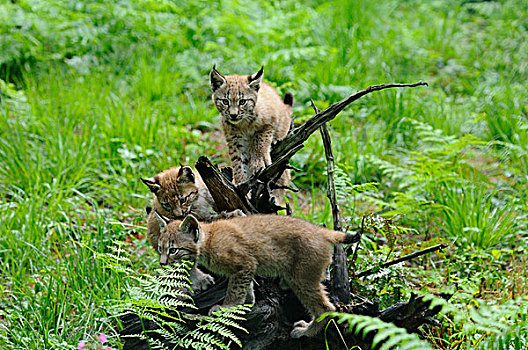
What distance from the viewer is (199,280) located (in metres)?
4.41

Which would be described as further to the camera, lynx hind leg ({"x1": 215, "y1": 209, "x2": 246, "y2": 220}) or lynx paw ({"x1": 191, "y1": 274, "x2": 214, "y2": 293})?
lynx hind leg ({"x1": 215, "y1": 209, "x2": 246, "y2": 220})

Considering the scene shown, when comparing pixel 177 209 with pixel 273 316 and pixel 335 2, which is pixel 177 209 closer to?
pixel 273 316

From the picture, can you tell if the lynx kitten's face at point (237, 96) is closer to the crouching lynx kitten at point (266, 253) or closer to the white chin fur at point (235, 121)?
the white chin fur at point (235, 121)

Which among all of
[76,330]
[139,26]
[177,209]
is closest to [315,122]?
[177,209]

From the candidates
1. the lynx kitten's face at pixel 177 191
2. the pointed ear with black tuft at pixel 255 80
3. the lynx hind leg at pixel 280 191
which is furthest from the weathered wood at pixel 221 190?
the pointed ear with black tuft at pixel 255 80

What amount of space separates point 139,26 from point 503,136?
6.41 m

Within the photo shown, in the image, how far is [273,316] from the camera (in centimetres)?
423

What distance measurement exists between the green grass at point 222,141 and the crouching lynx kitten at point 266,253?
0.86 metres

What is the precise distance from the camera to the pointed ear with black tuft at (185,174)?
521 centimetres

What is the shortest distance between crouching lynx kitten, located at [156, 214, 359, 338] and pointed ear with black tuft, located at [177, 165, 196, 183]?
3.28ft

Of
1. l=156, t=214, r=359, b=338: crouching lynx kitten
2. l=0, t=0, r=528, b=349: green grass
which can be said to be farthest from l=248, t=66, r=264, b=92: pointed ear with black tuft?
l=156, t=214, r=359, b=338: crouching lynx kitten

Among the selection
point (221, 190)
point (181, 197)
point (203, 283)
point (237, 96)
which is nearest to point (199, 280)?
point (203, 283)

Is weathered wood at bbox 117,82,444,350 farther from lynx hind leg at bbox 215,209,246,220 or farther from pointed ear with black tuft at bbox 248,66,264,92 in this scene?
pointed ear with black tuft at bbox 248,66,264,92

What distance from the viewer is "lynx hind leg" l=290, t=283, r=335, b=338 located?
159 inches
